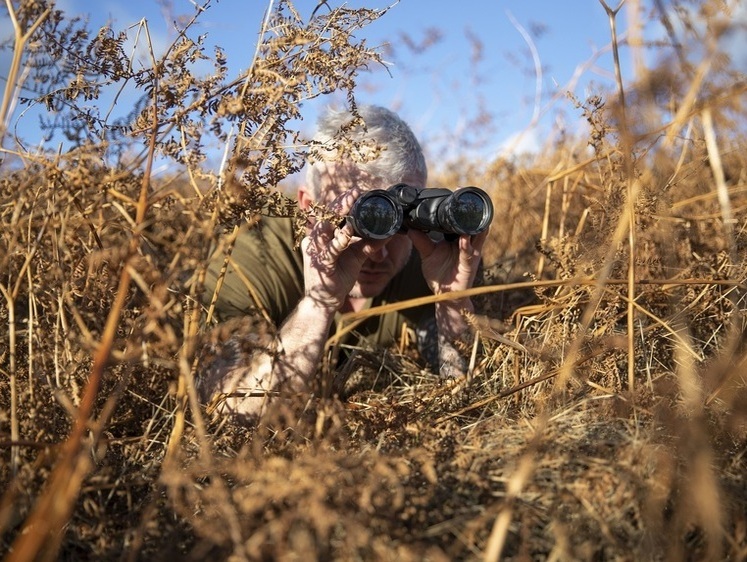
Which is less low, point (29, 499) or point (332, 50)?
point (332, 50)

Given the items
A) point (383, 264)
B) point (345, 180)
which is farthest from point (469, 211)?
point (383, 264)

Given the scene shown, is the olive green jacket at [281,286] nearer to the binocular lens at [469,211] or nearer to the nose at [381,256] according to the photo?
the nose at [381,256]

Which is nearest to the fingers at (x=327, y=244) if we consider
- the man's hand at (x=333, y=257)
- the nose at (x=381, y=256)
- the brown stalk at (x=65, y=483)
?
the man's hand at (x=333, y=257)

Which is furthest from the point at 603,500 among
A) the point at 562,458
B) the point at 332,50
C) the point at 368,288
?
the point at 368,288

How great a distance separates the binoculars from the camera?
1707 millimetres

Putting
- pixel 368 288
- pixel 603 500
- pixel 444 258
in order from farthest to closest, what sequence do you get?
1. pixel 368 288
2. pixel 444 258
3. pixel 603 500

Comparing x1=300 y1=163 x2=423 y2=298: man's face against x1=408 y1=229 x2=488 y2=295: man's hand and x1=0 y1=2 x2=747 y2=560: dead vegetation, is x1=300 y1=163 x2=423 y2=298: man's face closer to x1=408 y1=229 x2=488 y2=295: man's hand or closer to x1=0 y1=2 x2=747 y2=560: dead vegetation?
x1=408 y1=229 x2=488 y2=295: man's hand

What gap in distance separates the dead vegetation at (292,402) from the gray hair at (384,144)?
673 millimetres

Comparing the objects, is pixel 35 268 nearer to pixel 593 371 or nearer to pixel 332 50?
pixel 332 50

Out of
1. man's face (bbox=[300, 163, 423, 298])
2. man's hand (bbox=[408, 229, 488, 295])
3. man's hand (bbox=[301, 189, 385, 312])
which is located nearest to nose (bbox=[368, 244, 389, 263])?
man's face (bbox=[300, 163, 423, 298])

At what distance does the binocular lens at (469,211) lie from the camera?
6.21 ft

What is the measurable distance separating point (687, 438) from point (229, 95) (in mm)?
1033

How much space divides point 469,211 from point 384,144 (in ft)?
1.61

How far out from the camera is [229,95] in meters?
1.36
